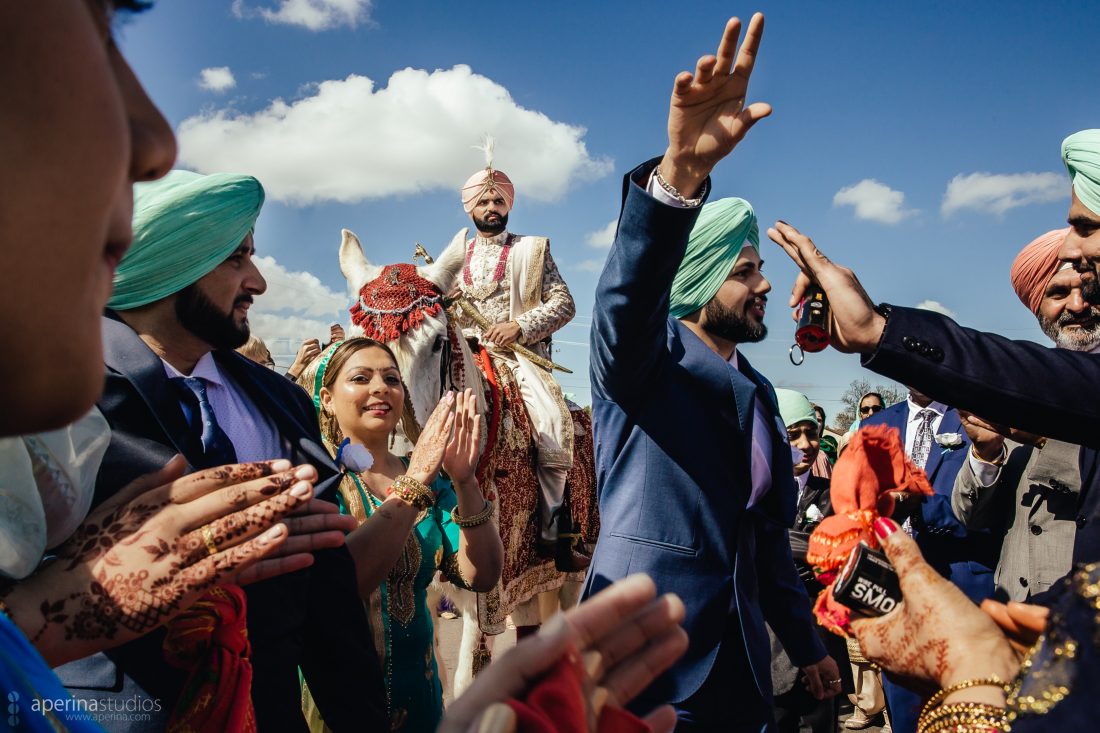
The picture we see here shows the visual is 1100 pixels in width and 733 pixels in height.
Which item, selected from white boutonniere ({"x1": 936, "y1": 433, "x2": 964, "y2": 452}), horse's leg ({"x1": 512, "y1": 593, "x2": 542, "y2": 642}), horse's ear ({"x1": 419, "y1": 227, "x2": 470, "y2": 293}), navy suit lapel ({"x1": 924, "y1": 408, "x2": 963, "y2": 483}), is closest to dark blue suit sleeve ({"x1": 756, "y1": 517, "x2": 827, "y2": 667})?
white boutonniere ({"x1": 936, "y1": 433, "x2": 964, "y2": 452})

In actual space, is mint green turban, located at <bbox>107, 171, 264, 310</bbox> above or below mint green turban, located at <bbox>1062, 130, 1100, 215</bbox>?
below

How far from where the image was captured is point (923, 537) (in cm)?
423

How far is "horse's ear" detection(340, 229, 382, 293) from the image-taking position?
5199 millimetres

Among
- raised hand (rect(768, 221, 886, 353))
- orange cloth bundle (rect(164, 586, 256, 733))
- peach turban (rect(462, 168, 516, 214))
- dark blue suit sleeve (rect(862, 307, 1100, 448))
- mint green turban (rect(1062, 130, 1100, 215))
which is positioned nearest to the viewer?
orange cloth bundle (rect(164, 586, 256, 733))

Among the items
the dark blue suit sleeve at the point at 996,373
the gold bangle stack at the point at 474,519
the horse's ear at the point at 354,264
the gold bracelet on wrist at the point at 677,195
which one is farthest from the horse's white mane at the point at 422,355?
the dark blue suit sleeve at the point at 996,373

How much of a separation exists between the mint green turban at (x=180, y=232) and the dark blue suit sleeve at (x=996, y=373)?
77.5 inches

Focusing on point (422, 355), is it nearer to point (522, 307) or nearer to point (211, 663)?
point (522, 307)

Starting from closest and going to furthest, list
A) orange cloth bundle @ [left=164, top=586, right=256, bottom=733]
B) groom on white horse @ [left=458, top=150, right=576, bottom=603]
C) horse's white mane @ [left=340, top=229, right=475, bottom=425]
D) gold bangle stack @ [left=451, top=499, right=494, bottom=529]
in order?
orange cloth bundle @ [left=164, top=586, right=256, bottom=733]
gold bangle stack @ [left=451, top=499, right=494, bottom=529]
horse's white mane @ [left=340, top=229, right=475, bottom=425]
groom on white horse @ [left=458, top=150, right=576, bottom=603]

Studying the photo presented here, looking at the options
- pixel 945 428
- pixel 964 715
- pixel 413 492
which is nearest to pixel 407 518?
pixel 413 492

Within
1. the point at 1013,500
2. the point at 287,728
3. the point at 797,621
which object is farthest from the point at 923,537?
the point at 287,728

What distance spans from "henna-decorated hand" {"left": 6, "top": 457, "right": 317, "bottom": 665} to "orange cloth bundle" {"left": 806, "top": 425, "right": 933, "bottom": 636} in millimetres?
1300

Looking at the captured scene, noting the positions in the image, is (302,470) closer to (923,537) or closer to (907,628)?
(907,628)

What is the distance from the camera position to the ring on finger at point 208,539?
4.43ft

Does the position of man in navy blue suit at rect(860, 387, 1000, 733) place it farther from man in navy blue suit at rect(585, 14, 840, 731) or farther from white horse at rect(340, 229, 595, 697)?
white horse at rect(340, 229, 595, 697)
